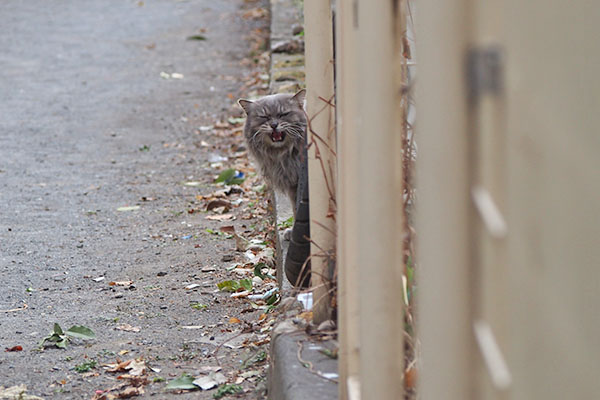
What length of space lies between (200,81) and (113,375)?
22.2ft

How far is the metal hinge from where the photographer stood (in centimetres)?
102

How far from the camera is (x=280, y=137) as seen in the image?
16.4 ft

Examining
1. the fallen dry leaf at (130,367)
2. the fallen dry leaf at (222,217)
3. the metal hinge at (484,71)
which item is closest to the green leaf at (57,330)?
the fallen dry leaf at (130,367)

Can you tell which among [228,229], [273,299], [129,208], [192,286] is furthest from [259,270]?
[129,208]

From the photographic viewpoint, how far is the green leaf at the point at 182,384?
11.3ft

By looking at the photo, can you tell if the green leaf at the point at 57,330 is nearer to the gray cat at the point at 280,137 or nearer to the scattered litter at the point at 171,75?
A: the gray cat at the point at 280,137

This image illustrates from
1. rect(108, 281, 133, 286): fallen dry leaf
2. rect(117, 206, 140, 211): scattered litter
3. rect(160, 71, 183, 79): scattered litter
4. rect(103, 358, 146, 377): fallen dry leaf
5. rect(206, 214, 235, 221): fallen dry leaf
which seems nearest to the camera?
rect(103, 358, 146, 377): fallen dry leaf

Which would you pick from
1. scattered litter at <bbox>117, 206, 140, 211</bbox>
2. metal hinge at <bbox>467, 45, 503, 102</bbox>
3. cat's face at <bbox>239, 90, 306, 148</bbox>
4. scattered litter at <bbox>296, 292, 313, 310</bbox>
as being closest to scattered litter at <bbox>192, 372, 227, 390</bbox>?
scattered litter at <bbox>296, 292, 313, 310</bbox>

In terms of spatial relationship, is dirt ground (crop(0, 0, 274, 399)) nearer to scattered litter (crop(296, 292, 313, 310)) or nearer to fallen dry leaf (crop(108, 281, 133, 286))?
fallen dry leaf (crop(108, 281, 133, 286))

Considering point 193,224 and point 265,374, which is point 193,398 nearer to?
point 265,374

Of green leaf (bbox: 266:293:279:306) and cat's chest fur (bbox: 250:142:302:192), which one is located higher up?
cat's chest fur (bbox: 250:142:302:192)

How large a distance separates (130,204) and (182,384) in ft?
10.6

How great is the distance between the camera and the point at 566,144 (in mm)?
855

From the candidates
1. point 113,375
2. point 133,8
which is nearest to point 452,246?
point 113,375
